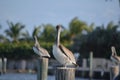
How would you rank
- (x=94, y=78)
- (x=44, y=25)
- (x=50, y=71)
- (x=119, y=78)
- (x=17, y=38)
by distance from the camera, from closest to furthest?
(x=119, y=78) < (x=94, y=78) < (x=50, y=71) < (x=17, y=38) < (x=44, y=25)

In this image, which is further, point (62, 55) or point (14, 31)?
point (14, 31)

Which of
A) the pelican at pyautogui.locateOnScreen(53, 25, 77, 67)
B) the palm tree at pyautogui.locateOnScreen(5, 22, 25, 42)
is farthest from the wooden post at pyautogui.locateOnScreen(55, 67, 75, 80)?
the palm tree at pyautogui.locateOnScreen(5, 22, 25, 42)

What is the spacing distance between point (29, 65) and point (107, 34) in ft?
63.0

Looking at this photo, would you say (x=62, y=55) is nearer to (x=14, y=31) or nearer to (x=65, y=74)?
(x=65, y=74)

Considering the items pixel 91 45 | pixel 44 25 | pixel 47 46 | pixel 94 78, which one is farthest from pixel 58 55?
pixel 44 25

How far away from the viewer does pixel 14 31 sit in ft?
288

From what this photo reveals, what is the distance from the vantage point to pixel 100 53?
66.6 m

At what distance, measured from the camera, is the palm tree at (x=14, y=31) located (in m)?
87.8

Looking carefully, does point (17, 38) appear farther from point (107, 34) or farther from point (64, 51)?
point (64, 51)

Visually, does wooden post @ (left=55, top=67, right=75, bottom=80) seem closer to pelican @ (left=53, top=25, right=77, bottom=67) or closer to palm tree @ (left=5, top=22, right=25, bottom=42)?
pelican @ (left=53, top=25, right=77, bottom=67)

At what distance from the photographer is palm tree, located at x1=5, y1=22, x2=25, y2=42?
8775 cm

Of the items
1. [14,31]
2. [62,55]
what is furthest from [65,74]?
[14,31]

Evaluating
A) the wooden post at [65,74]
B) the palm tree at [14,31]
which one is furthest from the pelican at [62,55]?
the palm tree at [14,31]

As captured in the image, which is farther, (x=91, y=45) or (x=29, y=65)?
(x=29, y=65)
